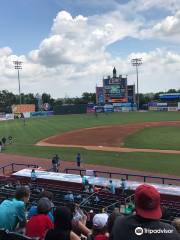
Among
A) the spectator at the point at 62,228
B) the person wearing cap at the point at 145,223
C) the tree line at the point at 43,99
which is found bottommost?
the spectator at the point at 62,228

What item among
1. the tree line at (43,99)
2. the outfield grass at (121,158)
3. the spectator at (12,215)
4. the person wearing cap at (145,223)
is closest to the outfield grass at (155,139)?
the outfield grass at (121,158)

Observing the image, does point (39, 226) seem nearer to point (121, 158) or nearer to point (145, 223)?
point (145, 223)

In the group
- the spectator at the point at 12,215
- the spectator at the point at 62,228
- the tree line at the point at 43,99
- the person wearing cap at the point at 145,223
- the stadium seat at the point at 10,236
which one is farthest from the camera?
the tree line at the point at 43,99

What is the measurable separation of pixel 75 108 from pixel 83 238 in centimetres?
9029

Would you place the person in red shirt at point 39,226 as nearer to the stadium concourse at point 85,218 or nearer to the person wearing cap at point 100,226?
the stadium concourse at point 85,218

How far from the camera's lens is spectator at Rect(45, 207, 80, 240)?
4.47m

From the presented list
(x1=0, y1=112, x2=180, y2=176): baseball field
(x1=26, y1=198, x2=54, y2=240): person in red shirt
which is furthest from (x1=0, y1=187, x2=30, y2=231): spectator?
(x1=0, y1=112, x2=180, y2=176): baseball field

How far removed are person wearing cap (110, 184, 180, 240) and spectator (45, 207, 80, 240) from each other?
51.4 inches

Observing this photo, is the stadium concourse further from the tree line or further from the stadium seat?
the tree line

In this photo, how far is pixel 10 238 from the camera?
4867 mm

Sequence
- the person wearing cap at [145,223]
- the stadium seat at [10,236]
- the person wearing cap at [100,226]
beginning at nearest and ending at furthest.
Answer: the person wearing cap at [145,223], the stadium seat at [10,236], the person wearing cap at [100,226]

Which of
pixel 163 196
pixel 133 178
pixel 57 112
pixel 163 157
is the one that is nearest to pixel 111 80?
pixel 57 112

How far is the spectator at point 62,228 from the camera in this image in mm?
4469

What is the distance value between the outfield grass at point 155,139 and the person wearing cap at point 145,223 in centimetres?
2917
